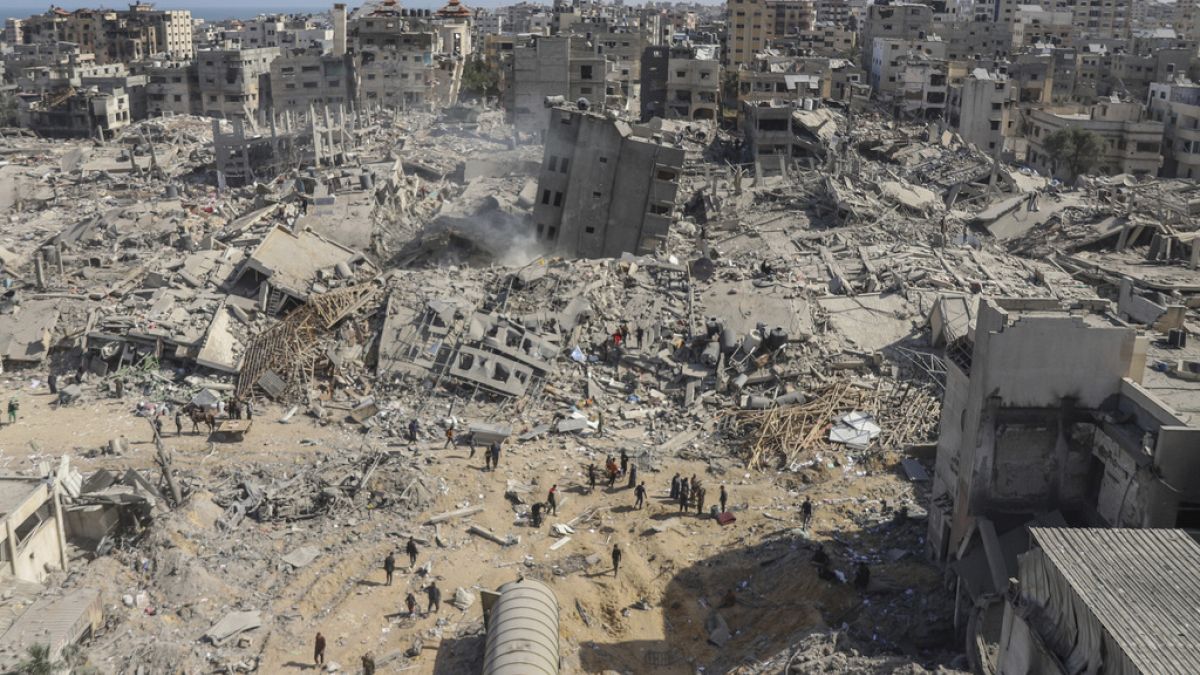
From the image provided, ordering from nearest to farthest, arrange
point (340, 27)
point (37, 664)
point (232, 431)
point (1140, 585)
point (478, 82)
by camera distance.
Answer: point (1140, 585)
point (37, 664)
point (232, 431)
point (478, 82)
point (340, 27)

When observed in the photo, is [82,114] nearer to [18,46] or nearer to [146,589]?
[18,46]

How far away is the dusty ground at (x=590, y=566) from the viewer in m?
16.4

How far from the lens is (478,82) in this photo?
2872 inches

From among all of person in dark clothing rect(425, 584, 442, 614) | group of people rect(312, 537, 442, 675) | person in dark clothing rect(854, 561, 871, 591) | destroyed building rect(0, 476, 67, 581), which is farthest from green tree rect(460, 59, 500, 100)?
person in dark clothing rect(854, 561, 871, 591)

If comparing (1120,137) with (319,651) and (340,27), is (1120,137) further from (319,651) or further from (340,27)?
(340,27)

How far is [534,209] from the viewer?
35531 mm

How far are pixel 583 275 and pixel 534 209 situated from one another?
7.90 m

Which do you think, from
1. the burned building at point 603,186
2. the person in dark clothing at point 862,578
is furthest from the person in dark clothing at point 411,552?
the burned building at point 603,186

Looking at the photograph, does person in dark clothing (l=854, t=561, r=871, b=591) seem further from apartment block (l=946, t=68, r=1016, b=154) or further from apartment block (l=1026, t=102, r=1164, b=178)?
apartment block (l=946, t=68, r=1016, b=154)

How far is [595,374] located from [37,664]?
549 inches

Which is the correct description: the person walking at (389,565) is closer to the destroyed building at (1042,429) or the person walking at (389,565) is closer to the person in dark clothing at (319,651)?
the person in dark clothing at (319,651)

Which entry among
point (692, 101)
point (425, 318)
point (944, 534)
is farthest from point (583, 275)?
point (692, 101)

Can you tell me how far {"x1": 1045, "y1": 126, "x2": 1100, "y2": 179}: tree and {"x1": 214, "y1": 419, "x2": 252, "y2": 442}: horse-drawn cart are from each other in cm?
4142

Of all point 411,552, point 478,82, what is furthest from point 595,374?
point 478,82
